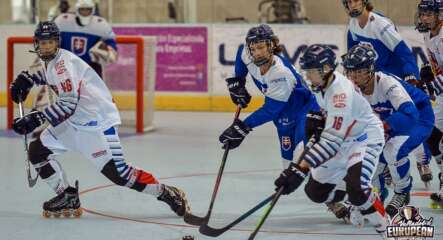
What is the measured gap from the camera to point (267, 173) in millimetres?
7633

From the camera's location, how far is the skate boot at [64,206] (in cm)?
578

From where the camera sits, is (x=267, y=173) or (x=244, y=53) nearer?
(x=244, y=53)

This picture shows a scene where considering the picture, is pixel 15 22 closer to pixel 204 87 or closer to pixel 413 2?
pixel 204 87

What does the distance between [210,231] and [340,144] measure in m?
0.90

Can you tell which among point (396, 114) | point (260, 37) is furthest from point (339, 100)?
point (260, 37)

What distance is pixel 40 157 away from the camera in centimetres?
572

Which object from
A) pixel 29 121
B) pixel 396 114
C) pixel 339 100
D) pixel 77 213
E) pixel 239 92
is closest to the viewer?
pixel 339 100

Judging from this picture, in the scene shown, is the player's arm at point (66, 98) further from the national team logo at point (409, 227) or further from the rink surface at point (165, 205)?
the national team logo at point (409, 227)

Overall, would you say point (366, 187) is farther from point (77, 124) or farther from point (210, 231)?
point (77, 124)

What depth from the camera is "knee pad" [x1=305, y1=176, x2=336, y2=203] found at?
5.06 metres

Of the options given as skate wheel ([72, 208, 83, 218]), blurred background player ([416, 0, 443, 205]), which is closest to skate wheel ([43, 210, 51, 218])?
skate wheel ([72, 208, 83, 218])

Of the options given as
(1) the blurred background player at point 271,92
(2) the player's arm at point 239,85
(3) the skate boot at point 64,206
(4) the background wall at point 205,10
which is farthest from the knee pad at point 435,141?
(4) the background wall at point 205,10

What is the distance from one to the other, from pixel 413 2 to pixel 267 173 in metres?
3.65

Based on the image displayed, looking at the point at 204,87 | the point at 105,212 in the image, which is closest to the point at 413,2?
the point at 204,87
